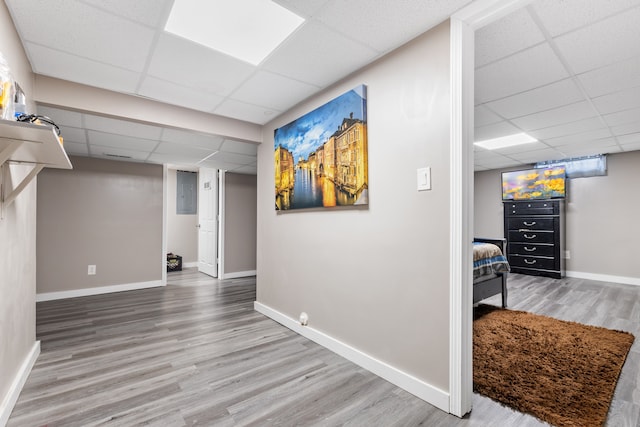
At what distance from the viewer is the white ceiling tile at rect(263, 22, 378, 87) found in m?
1.84

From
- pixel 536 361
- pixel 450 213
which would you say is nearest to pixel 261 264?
pixel 450 213

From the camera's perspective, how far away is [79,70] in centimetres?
224

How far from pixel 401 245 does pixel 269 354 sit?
1.41 metres

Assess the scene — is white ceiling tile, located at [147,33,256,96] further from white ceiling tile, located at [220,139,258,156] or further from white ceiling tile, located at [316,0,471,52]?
white ceiling tile, located at [220,139,258,156]

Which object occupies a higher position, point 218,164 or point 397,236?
point 218,164

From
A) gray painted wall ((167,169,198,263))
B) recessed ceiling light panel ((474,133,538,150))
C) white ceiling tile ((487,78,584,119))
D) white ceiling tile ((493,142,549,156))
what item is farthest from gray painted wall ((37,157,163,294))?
white ceiling tile ((493,142,549,156))

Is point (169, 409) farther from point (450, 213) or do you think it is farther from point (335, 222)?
point (450, 213)

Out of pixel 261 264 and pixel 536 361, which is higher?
pixel 261 264

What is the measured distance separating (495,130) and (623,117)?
1.24m

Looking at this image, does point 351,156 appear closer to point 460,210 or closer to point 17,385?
point 460,210

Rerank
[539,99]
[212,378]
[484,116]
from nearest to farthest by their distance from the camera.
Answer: [212,378] < [539,99] < [484,116]

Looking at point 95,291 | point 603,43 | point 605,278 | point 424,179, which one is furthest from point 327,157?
point 605,278

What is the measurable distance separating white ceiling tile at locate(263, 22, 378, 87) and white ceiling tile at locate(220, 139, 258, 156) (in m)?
1.76

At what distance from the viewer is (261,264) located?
3523 mm
